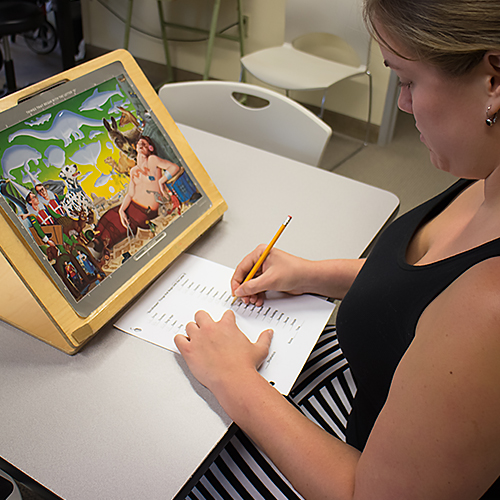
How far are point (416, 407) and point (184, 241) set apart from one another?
1.64 ft

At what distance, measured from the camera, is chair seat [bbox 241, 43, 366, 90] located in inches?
98.7

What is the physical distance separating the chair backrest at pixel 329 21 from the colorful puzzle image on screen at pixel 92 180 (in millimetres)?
2015

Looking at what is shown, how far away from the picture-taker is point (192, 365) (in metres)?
0.69

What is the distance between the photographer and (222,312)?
783 millimetres

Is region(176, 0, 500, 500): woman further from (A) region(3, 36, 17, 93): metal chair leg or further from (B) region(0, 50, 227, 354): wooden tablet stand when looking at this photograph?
(A) region(3, 36, 17, 93): metal chair leg

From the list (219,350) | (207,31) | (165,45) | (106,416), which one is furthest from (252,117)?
(165,45)

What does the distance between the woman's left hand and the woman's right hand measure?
0.07 m

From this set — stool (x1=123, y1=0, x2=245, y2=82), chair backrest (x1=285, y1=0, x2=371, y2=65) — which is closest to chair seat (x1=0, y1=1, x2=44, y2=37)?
stool (x1=123, y1=0, x2=245, y2=82)

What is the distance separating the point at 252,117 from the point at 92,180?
0.76 m

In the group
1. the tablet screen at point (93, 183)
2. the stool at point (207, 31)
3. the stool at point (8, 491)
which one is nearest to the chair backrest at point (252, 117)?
the tablet screen at point (93, 183)

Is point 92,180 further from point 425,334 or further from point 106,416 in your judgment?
point 425,334

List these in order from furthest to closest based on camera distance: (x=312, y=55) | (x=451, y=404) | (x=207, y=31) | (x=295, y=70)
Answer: (x=207, y=31), (x=312, y=55), (x=295, y=70), (x=451, y=404)

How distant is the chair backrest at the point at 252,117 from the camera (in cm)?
131

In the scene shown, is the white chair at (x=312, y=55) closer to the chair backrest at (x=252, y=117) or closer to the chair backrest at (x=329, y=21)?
the chair backrest at (x=329, y=21)
